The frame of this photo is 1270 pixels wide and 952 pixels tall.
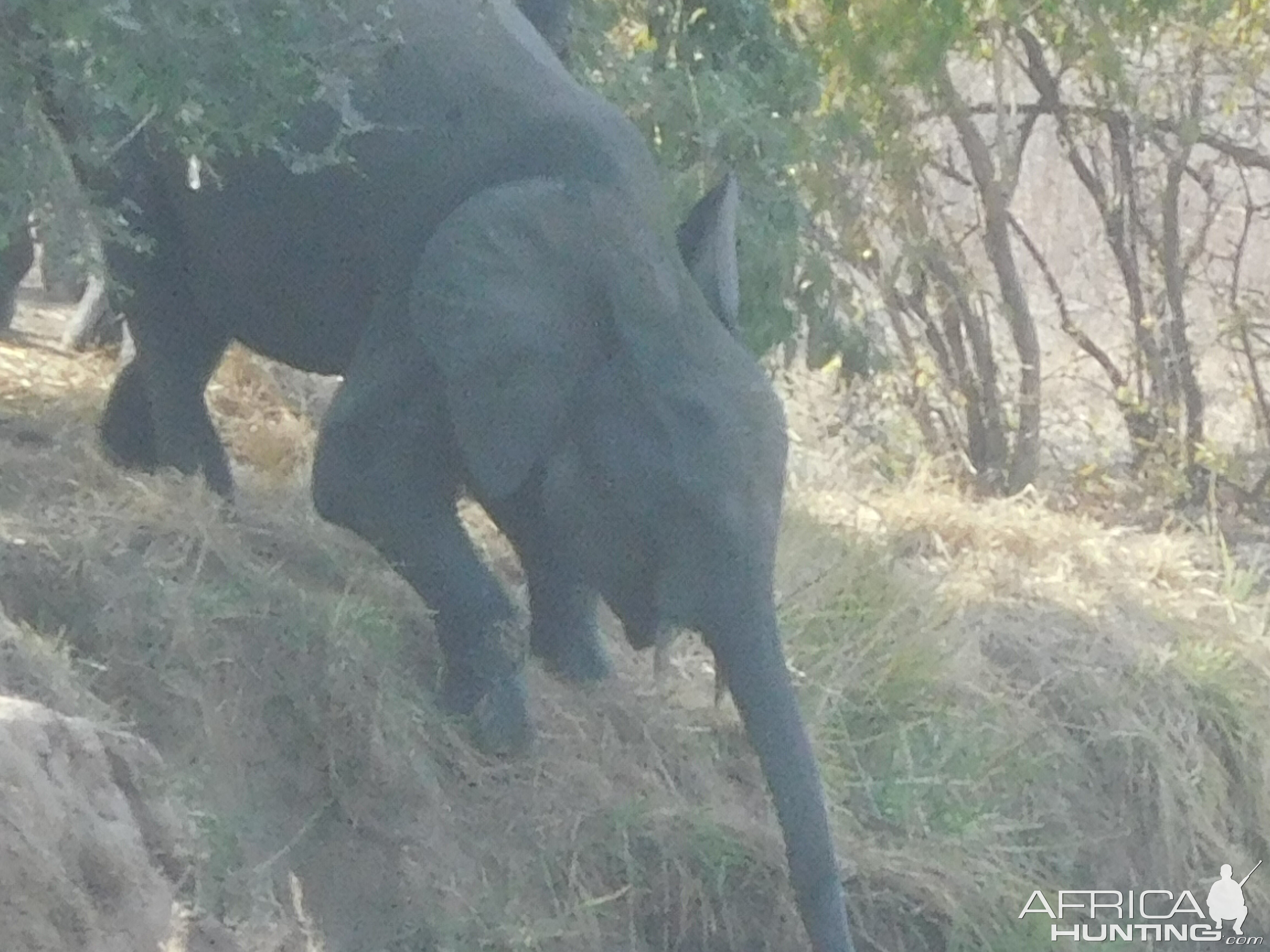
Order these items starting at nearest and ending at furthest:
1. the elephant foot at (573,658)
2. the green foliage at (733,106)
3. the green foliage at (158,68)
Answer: the green foliage at (158,68)
the elephant foot at (573,658)
the green foliage at (733,106)

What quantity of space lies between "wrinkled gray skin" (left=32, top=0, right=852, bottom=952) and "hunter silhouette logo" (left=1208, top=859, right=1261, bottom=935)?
1622mm

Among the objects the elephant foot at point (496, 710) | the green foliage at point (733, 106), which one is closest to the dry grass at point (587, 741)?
the elephant foot at point (496, 710)

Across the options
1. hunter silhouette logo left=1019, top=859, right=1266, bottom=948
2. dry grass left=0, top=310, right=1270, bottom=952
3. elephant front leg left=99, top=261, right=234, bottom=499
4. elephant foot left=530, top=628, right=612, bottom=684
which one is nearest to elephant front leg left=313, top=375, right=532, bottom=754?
dry grass left=0, top=310, right=1270, bottom=952

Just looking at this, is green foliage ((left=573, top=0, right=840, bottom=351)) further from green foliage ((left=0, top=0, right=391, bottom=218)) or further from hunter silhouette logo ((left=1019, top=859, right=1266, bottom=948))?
green foliage ((left=0, top=0, right=391, bottom=218))

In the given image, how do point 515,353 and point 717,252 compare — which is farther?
point 717,252

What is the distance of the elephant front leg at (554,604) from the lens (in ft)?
15.2

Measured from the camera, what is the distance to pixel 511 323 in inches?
163

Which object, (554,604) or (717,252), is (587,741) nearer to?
(554,604)

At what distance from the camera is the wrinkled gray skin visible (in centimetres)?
394

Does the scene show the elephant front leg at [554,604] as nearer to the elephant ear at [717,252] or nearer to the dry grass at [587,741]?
the dry grass at [587,741]

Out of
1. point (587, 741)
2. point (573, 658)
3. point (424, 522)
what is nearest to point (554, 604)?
point (573, 658)

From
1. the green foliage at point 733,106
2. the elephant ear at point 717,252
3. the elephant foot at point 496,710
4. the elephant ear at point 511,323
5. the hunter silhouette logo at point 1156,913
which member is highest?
the green foliage at point 733,106

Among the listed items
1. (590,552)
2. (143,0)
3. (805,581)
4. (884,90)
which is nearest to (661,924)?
(590,552)

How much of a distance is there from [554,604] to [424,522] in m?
0.56
